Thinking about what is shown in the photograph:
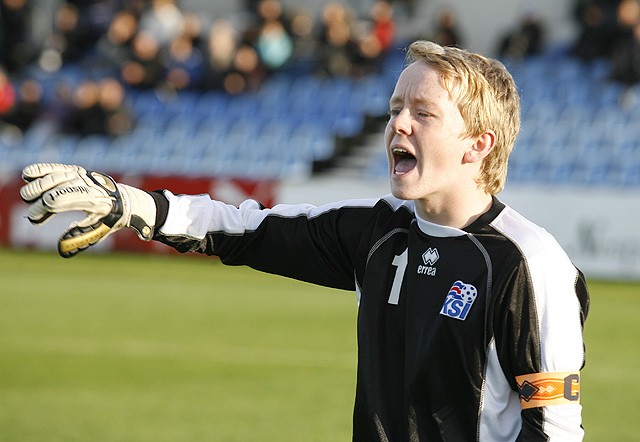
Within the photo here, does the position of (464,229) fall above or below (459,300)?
above

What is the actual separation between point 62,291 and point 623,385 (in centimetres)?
714

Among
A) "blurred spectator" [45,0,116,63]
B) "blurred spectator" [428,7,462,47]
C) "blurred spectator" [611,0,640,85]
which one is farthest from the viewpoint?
"blurred spectator" [45,0,116,63]

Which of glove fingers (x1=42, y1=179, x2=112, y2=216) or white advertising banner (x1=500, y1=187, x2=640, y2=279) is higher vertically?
glove fingers (x1=42, y1=179, x2=112, y2=216)

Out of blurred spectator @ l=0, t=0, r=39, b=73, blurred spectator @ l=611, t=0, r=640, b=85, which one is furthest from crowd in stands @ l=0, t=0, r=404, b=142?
blurred spectator @ l=611, t=0, r=640, b=85

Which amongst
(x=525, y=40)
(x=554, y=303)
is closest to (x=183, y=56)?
(x=525, y=40)

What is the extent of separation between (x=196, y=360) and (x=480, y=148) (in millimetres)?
5463

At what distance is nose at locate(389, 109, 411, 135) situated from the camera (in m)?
2.70

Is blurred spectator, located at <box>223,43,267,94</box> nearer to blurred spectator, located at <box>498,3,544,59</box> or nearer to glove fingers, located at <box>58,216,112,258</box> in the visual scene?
blurred spectator, located at <box>498,3,544,59</box>

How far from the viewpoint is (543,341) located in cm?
249

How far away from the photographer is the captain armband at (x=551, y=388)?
2490 mm

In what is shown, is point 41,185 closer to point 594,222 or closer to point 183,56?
point 594,222

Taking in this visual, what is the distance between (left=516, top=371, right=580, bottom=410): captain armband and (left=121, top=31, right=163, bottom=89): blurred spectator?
1815cm

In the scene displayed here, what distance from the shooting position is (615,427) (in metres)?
5.93

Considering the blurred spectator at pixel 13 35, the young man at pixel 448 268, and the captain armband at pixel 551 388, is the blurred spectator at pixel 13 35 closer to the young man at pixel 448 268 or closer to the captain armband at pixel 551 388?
the young man at pixel 448 268
